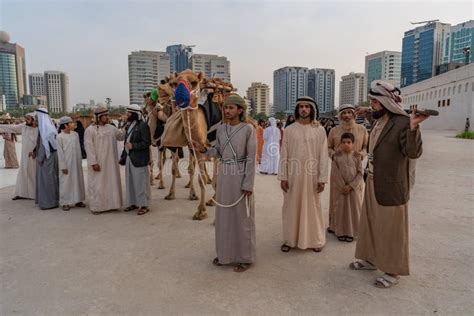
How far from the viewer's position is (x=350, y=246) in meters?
Result: 3.89

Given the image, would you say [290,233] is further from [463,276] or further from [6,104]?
[6,104]

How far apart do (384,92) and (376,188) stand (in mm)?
880

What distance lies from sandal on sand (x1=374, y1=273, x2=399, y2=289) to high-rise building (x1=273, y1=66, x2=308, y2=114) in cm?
6461

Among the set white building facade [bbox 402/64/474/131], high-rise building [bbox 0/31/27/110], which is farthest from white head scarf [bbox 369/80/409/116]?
high-rise building [bbox 0/31/27/110]

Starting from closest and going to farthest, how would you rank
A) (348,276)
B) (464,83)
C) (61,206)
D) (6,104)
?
1. (348,276)
2. (61,206)
3. (464,83)
4. (6,104)

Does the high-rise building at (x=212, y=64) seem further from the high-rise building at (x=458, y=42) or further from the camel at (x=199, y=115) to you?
the high-rise building at (x=458, y=42)

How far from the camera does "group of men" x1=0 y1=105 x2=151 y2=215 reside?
5.29m

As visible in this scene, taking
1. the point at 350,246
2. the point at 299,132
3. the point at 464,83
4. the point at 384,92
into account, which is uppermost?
the point at 464,83

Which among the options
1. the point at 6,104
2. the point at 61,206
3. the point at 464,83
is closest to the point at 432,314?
the point at 61,206

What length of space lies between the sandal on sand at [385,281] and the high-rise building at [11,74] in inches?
2582

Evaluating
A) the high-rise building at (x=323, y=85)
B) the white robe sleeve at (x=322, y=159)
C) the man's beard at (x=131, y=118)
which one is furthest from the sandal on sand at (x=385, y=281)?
the high-rise building at (x=323, y=85)

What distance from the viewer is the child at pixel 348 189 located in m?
4.07

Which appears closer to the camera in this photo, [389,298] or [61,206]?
[389,298]

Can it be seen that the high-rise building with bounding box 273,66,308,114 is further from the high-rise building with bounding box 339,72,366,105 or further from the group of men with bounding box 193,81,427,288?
the group of men with bounding box 193,81,427,288
